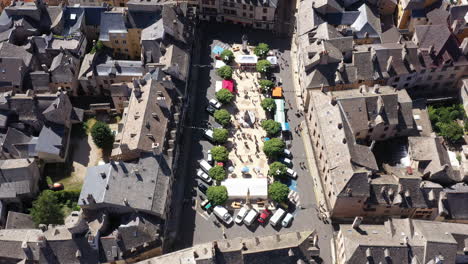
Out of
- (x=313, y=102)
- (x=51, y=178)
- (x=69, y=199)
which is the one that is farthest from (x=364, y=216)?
(x=51, y=178)

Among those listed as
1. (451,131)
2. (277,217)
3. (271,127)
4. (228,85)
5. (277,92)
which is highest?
(228,85)

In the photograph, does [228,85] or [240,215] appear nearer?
[240,215]

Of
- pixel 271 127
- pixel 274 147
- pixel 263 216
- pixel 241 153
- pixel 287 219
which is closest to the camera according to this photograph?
pixel 287 219

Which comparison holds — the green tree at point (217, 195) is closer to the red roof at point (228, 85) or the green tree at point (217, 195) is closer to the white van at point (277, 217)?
the white van at point (277, 217)

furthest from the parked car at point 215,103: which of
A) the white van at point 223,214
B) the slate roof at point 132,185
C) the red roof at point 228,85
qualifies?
the white van at point 223,214

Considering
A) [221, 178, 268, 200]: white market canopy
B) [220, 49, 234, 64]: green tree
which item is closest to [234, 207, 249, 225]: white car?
[221, 178, 268, 200]: white market canopy

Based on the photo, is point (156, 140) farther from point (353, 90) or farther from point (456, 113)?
point (456, 113)

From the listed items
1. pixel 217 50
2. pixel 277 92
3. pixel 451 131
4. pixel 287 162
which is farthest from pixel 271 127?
pixel 451 131

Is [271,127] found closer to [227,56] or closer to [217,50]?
[227,56]
